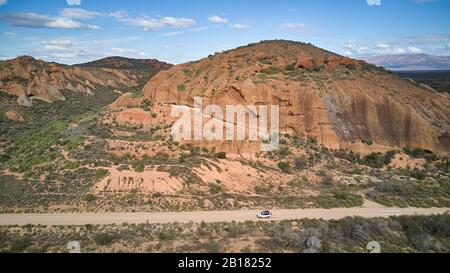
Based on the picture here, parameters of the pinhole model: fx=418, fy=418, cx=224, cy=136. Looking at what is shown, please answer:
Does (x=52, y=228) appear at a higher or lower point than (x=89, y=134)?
lower

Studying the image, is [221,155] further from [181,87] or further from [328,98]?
[181,87]

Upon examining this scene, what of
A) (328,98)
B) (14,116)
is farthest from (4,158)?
(328,98)

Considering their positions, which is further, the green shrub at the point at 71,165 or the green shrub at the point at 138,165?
the green shrub at the point at 71,165

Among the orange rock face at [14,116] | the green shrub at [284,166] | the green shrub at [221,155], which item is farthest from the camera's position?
the orange rock face at [14,116]

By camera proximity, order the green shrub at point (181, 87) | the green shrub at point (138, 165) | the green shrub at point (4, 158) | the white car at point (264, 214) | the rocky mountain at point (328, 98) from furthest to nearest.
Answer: the green shrub at point (181, 87)
the rocky mountain at point (328, 98)
the green shrub at point (4, 158)
the green shrub at point (138, 165)
the white car at point (264, 214)

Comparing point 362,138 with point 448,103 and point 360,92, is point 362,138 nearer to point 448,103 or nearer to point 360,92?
point 360,92

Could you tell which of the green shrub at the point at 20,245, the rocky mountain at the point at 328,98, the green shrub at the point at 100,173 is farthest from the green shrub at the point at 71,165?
the rocky mountain at the point at 328,98

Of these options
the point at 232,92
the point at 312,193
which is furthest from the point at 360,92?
the point at 312,193

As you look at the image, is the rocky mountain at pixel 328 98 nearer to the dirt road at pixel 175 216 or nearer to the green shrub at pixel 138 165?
the green shrub at pixel 138 165
